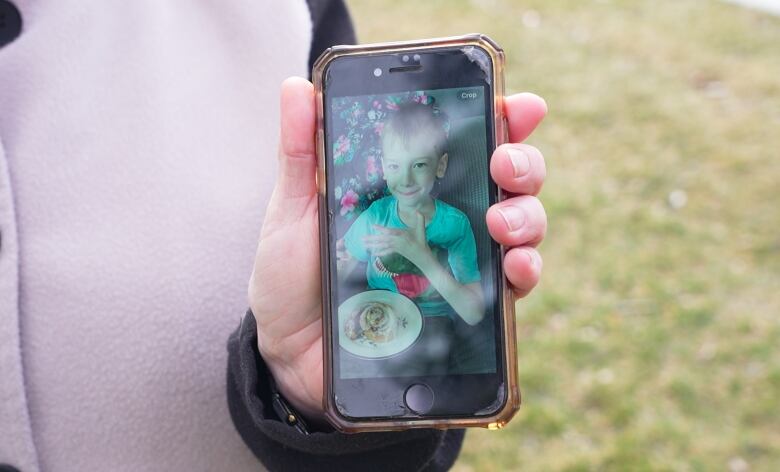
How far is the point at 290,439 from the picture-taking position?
0.98 metres

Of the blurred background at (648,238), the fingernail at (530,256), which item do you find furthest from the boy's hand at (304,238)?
the blurred background at (648,238)

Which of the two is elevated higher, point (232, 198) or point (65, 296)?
point (232, 198)

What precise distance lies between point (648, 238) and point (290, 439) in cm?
187

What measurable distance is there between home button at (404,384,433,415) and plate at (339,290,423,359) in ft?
0.16

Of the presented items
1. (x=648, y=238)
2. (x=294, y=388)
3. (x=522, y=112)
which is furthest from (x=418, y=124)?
(x=648, y=238)

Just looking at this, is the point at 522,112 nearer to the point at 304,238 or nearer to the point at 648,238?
the point at 304,238

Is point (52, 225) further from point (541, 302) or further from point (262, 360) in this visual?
point (541, 302)

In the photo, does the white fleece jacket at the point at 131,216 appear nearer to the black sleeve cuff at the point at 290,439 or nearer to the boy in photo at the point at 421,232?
the black sleeve cuff at the point at 290,439

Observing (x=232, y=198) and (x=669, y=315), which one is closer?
(x=232, y=198)

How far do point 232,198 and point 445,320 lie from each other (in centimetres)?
34

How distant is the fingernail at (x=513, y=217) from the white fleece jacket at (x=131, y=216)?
365 millimetres

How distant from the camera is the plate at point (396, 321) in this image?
977mm

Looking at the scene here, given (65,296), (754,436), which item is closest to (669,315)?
(754,436)

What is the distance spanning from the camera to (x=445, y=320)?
0.97 meters
